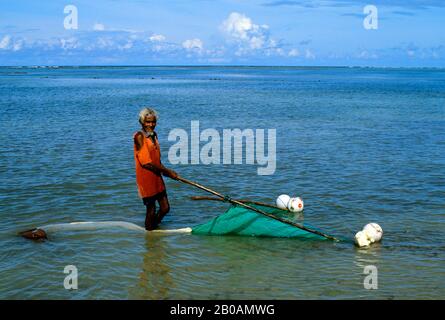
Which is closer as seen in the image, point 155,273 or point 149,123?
point 155,273

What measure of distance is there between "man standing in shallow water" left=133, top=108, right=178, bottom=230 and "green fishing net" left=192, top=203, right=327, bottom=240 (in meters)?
0.78

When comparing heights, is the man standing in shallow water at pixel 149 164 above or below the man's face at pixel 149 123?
below

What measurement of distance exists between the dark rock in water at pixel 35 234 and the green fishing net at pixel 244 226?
225 centimetres

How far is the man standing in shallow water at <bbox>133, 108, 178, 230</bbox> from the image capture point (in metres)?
7.19

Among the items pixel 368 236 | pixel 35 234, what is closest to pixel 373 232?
pixel 368 236

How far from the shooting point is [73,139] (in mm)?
17203

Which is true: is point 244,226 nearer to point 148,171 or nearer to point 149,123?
point 148,171

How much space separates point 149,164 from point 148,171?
0.64 ft

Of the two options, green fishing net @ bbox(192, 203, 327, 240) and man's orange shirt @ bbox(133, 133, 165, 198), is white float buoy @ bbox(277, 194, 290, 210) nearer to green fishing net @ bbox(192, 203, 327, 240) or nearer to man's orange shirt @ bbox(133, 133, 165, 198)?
green fishing net @ bbox(192, 203, 327, 240)

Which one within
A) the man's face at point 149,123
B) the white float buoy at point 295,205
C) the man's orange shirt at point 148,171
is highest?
the man's face at point 149,123

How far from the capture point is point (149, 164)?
7.21 metres

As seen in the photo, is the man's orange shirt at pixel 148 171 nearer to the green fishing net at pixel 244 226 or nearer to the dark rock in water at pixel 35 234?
the green fishing net at pixel 244 226

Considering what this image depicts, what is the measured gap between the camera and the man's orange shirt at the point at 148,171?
23.7 ft

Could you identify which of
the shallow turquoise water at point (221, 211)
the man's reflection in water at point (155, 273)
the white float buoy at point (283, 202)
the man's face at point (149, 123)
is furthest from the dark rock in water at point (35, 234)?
the white float buoy at point (283, 202)
